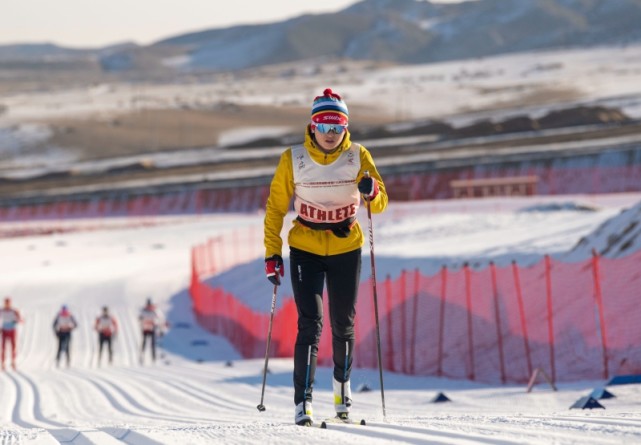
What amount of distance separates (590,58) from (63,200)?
128 m

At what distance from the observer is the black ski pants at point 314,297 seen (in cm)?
846

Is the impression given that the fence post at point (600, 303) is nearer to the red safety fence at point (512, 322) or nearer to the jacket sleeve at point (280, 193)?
the red safety fence at point (512, 322)

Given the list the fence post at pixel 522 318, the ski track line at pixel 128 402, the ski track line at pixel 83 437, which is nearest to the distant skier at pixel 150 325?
the ski track line at pixel 128 402

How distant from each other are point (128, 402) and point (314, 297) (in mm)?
7283

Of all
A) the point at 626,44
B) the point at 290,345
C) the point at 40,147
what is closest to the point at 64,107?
the point at 40,147

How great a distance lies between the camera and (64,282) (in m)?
41.1

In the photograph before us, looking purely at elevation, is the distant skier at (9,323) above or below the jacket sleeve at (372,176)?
below

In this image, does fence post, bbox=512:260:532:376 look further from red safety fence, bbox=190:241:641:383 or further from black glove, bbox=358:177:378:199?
black glove, bbox=358:177:378:199

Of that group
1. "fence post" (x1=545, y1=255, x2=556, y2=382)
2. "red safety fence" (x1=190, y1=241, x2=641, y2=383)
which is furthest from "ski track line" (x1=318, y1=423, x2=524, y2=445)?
"fence post" (x1=545, y1=255, x2=556, y2=382)

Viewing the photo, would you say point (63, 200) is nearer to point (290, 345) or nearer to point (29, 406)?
point (290, 345)

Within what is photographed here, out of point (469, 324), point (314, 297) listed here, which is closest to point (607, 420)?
point (314, 297)

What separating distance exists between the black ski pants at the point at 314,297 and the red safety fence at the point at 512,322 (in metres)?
6.02

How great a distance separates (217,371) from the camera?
66.5 feet

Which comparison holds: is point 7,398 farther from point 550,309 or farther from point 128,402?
point 550,309
